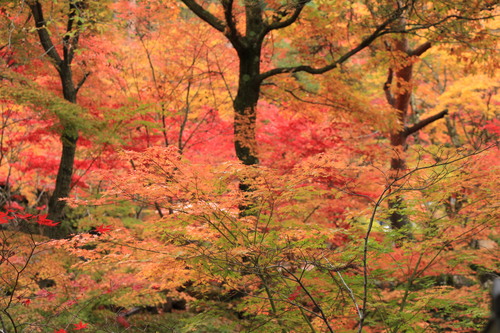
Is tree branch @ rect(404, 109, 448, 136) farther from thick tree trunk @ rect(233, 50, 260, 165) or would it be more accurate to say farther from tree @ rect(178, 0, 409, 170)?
thick tree trunk @ rect(233, 50, 260, 165)

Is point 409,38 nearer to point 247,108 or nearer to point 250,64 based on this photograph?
point 250,64

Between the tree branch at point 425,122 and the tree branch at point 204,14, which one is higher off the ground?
the tree branch at point 204,14

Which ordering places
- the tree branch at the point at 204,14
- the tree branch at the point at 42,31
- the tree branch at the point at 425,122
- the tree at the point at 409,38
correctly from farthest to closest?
the tree branch at the point at 425,122 → the tree branch at the point at 42,31 → the tree branch at the point at 204,14 → the tree at the point at 409,38

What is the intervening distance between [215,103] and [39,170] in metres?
5.57

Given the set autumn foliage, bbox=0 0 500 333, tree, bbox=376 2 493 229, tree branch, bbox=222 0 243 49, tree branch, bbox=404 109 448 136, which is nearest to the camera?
autumn foliage, bbox=0 0 500 333

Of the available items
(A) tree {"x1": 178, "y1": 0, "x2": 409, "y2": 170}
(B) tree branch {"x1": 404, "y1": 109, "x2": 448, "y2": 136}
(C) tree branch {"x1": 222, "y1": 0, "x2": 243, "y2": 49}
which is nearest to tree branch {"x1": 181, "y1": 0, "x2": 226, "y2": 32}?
(A) tree {"x1": 178, "y1": 0, "x2": 409, "y2": 170}

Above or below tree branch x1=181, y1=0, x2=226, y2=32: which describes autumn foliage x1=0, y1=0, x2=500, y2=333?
below

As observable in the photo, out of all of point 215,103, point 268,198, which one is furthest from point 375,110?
point 268,198

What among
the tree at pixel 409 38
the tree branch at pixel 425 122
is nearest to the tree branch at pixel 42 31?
the tree at pixel 409 38

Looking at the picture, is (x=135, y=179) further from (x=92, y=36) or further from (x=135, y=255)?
A: (x=92, y=36)

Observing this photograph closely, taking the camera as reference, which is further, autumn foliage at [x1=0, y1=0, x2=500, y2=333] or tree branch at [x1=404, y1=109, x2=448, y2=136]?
tree branch at [x1=404, y1=109, x2=448, y2=136]

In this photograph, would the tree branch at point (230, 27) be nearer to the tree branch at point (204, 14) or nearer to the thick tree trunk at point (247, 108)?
the tree branch at point (204, 14)

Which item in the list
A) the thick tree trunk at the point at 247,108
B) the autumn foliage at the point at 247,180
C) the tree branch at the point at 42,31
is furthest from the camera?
the tree branch at the point at 42,31

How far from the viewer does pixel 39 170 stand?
11531 millimetres
